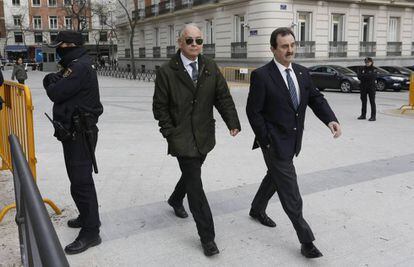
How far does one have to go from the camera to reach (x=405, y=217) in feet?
15.1

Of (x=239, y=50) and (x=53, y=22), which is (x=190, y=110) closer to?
(x=239, y=50)

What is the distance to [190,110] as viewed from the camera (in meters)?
3.76

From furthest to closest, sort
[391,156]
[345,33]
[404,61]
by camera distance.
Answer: [404,61] → [345,33] → [391,156]

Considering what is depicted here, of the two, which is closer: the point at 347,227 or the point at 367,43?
the point at 347,227

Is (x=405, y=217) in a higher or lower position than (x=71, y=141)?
lower

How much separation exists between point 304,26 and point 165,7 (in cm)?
1431

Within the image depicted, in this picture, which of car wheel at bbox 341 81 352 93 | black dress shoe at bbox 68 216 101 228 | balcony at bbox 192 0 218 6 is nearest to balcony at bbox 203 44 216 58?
balcony at bbox 192 0 218 6

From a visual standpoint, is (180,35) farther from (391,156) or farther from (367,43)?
(367,43)

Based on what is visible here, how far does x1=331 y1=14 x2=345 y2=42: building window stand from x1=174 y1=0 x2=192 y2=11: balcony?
10.9 meters

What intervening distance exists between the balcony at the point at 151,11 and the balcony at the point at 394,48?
64.5ft

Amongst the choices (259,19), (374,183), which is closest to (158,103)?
(374,183)

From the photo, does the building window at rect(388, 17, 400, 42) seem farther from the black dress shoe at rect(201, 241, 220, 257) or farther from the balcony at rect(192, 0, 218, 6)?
the black dress shoe at rect(201, 241, 220, 257)

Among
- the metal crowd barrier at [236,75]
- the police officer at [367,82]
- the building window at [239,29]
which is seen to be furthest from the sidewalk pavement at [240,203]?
the building window at [239,29]

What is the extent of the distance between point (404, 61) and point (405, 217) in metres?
31.7
